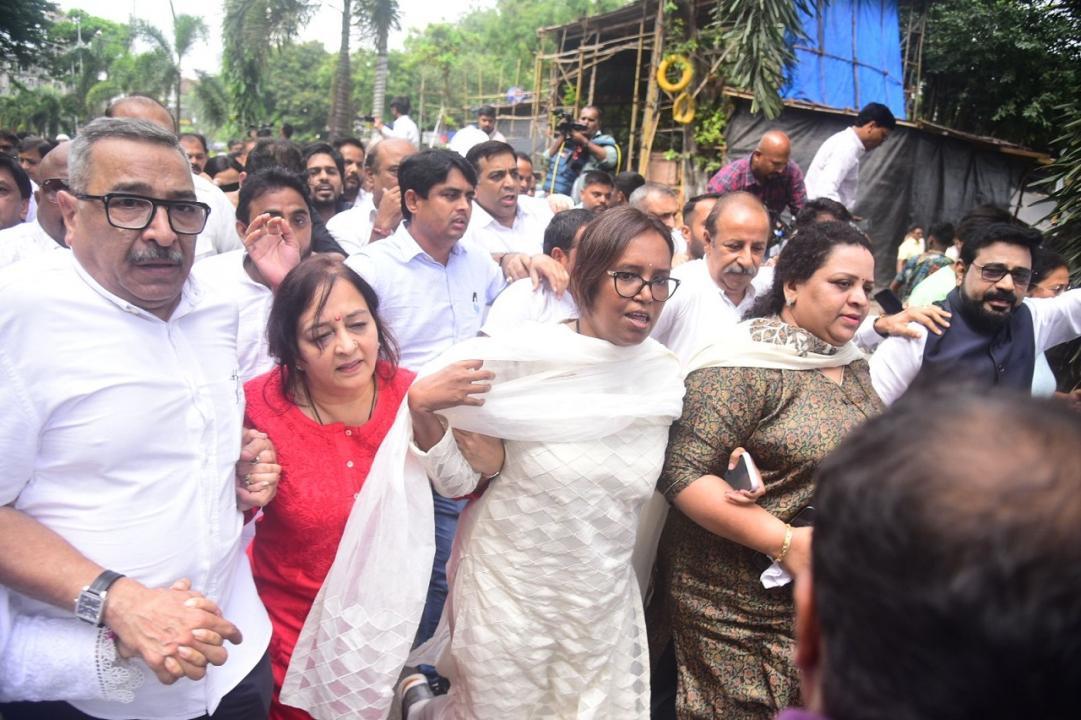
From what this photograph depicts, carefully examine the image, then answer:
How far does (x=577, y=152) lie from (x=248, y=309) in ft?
16.5

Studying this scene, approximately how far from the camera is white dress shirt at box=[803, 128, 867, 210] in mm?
6102

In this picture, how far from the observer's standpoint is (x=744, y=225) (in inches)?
134

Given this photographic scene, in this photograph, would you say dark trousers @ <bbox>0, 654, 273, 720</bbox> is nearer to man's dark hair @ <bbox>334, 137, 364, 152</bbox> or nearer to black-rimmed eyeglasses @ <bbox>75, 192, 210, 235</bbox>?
black-rimmed eyeglasses @ <bbox>75, 192, 210, 235</bbox>

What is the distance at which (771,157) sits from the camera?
5148 millimetres

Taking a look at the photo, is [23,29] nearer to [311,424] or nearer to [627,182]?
[627,182]

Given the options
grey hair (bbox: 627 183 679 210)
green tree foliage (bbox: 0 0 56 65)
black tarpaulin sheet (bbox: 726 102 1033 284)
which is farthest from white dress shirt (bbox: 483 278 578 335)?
green tree foliage (bbox: 0 0 56 65)

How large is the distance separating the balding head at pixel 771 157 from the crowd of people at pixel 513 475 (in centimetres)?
185

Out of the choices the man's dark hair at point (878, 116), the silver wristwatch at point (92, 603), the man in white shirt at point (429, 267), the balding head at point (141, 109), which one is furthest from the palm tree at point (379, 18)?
the silver wristwatch at point (92, 603)

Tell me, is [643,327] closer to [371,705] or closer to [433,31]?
[371,705]

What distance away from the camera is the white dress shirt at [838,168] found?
610 centimetres

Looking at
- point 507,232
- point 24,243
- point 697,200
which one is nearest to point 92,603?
point 24,243

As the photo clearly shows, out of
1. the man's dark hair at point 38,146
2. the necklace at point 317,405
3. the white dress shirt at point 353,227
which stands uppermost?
the man's dark hair at point 38,146

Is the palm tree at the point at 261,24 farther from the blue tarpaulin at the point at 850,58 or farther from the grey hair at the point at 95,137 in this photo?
the grey hair at the point at 95,137

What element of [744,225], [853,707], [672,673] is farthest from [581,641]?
[744,225]
